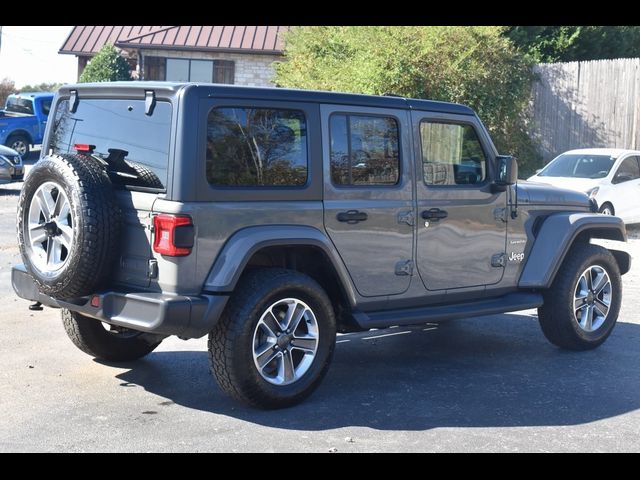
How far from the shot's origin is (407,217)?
6730 mm

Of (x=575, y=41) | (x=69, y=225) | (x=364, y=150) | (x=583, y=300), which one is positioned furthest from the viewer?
(x=575, y=41)

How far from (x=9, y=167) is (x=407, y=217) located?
46.9ft

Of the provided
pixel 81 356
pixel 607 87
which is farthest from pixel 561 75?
pixel 81 356

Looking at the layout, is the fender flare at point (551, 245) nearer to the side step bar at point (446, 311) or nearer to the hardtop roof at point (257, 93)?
the side step bar at point (446, 311)

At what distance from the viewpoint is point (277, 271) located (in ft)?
19.7

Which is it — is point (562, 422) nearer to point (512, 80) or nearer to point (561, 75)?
point (512, 80)

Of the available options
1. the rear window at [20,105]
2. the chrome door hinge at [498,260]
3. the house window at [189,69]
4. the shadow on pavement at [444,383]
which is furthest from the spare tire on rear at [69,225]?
the house window at [189,69]

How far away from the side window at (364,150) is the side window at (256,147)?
0.29 metres

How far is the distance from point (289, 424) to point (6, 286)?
5.26 meters

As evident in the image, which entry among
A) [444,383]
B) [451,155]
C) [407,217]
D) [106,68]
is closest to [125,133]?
[407,217]

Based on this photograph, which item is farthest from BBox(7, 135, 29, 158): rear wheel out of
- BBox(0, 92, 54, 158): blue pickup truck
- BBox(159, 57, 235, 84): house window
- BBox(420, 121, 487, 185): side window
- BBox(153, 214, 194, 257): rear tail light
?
BBox(153, 214, 194, 257): rear tail light

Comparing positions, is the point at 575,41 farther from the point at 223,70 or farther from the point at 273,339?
the point at 273,339

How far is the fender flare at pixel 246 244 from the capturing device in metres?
5.69

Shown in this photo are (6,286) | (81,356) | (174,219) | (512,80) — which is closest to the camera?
(174,219)
